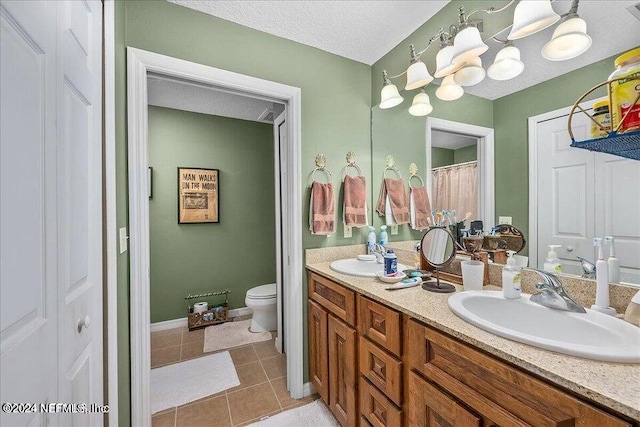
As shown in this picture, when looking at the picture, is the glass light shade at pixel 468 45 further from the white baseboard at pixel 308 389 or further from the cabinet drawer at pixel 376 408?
the white baseboard at pixel 308 389

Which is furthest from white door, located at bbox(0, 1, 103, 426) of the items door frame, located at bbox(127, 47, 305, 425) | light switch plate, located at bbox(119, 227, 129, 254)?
door frame, located at bbox(127, 47, 305, 425)

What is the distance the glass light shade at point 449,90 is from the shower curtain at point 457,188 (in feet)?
1.31

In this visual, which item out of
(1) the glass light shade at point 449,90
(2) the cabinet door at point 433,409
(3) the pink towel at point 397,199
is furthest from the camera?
(3) the pink towel at point 397,199

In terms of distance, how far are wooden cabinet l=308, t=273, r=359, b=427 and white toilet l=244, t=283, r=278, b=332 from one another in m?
0.96

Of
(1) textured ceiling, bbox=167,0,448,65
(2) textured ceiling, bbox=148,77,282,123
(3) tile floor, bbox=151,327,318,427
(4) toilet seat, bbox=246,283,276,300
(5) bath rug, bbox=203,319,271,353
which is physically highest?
(1) textured ceiling, bbox=167,0,448,65

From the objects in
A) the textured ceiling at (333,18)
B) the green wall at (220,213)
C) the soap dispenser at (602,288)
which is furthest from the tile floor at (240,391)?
the textured ceiling at (333,18)

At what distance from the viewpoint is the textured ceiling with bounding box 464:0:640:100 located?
90 cm

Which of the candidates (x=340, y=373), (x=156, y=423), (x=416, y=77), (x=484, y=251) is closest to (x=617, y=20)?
(x=416, y=77)

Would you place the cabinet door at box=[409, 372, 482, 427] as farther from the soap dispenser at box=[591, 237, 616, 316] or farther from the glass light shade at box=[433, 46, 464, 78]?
Result: the glass light shade at box=[433, 46, 464, 78]

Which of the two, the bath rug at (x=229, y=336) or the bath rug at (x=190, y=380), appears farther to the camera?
the bath rug at (x=229, y=336)

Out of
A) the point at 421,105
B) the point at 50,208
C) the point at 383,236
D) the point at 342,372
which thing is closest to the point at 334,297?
the point at 342,372

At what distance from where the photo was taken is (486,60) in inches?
52.7

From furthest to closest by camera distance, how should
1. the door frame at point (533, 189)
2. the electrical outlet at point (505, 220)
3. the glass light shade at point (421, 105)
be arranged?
the glass light shade at point (421, 105), the electrical outlet at point (505, 220), the door frame at point (533, 189)

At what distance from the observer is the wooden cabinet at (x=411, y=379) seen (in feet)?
2.08
